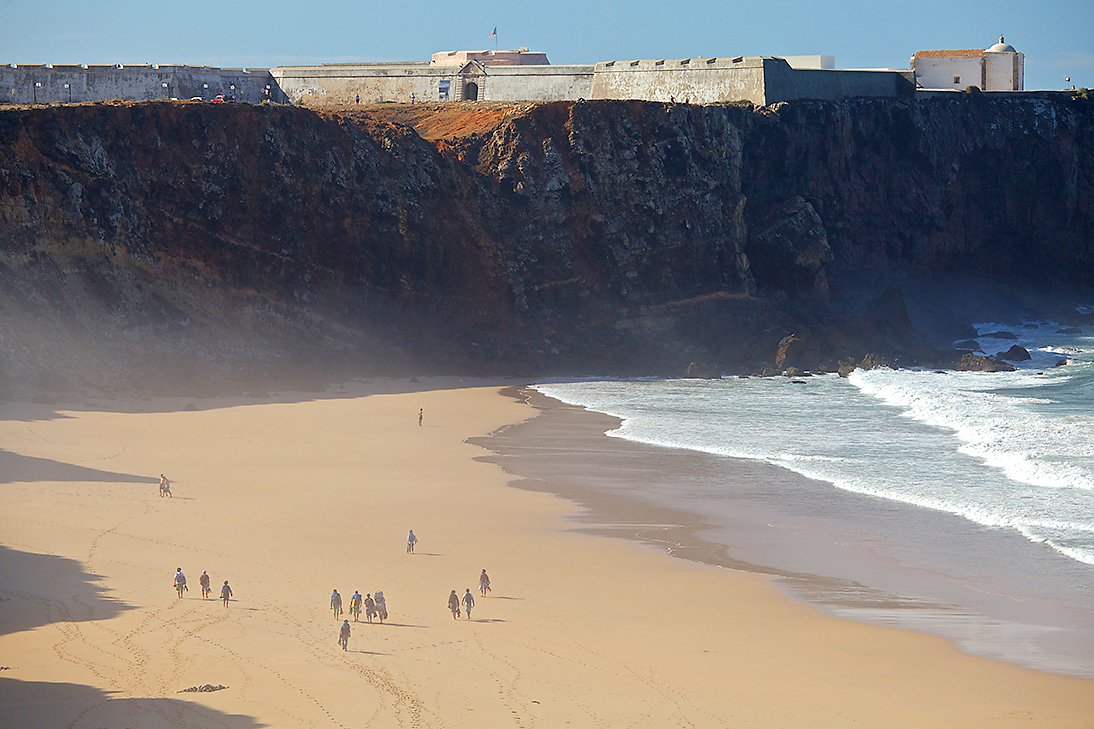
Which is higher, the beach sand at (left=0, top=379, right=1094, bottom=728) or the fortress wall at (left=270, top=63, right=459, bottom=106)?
the fortress wall at (left=270, top=63, right=459, bottom=106)

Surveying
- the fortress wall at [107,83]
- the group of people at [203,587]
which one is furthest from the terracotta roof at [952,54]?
the group of people at [203,587]

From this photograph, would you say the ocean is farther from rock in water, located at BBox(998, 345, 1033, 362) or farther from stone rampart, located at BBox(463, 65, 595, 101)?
stone rampart, located at BBox(463, 65, 595, 101)

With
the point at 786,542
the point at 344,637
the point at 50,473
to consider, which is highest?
the point at 50,473

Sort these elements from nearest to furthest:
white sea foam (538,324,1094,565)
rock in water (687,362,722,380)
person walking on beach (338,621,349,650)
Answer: person walking on beach (338,621,349,650) → white sea foam (538,324,1094,565) → rock in water (687,362,722,380)

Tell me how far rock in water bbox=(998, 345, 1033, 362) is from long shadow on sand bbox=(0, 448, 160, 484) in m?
37.7

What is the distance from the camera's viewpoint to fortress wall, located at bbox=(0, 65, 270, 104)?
1882 inches

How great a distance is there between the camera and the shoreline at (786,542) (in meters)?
16.0

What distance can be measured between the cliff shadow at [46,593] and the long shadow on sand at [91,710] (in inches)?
54.1

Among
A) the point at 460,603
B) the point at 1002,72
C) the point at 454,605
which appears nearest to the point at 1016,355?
the point at 1002,72

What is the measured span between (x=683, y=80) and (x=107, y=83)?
28316mm

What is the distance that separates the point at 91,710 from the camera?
12219mm

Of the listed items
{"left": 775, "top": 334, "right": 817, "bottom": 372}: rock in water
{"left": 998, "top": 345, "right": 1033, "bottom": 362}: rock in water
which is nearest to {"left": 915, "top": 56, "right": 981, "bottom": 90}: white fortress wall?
{"left": 998, "top": 345, "right": 1033, "bottom": 362}: rock in water

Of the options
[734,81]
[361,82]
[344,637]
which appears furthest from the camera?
[361,82]

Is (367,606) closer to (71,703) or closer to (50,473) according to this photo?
(71,703)
